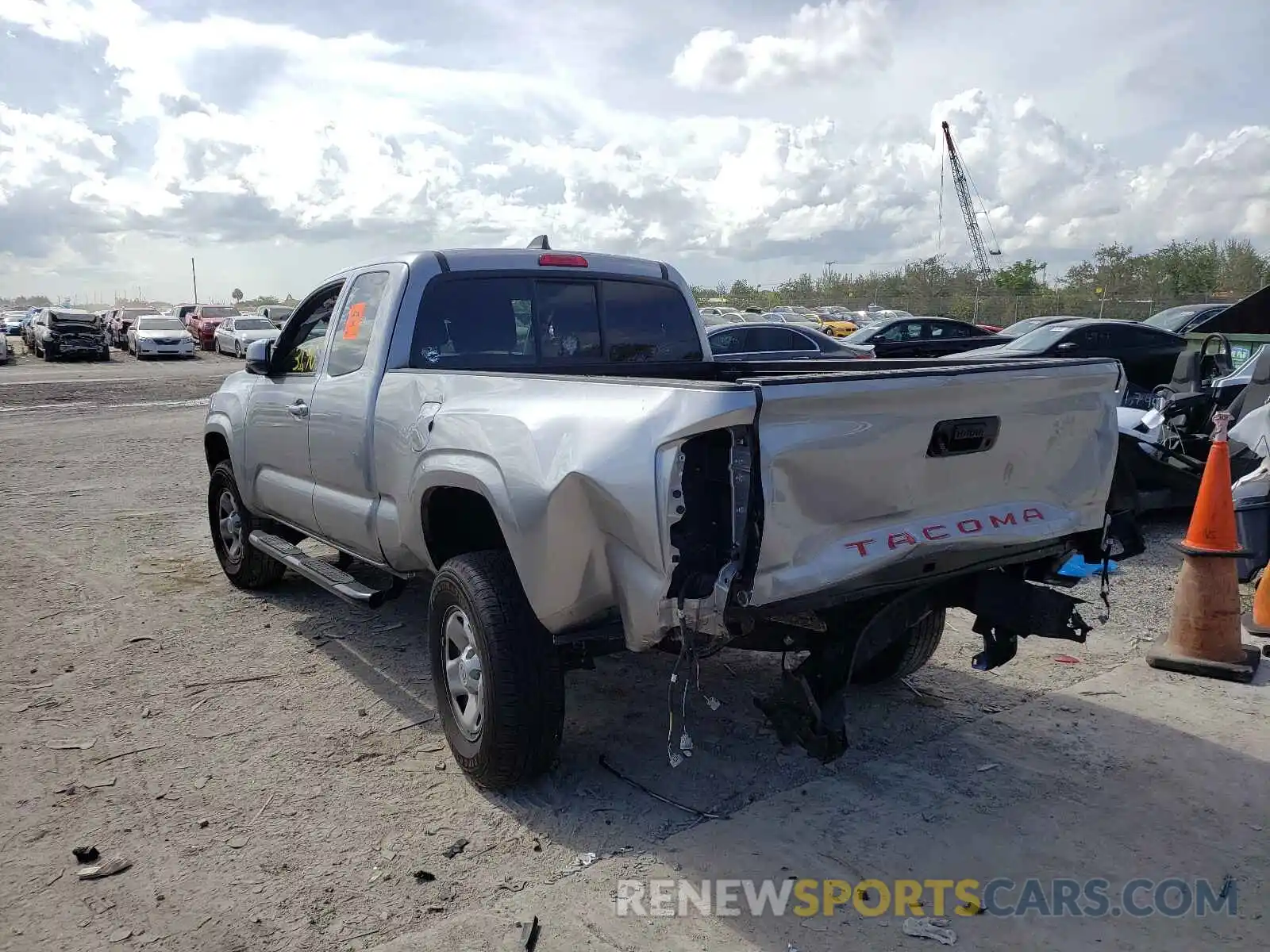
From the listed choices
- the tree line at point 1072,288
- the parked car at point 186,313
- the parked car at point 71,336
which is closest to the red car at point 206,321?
the parked car at point 186,313

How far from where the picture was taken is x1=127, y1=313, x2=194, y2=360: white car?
35.1 metres

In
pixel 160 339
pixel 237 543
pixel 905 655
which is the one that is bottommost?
pixel 905 655

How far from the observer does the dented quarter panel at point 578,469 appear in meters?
2.88

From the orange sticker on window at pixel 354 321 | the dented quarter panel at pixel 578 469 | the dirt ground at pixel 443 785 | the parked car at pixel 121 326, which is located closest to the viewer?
the dented quarter panel at pixel 578 469

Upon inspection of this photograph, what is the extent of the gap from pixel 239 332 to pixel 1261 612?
37409 mm

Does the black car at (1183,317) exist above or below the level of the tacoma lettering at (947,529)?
above

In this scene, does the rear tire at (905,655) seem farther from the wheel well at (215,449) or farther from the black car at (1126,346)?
the black car at (1126,346)

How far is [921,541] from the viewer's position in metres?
3.24

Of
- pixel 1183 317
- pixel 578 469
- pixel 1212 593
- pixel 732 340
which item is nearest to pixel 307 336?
pixel 578 469

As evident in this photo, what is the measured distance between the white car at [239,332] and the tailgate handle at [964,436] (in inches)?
1401

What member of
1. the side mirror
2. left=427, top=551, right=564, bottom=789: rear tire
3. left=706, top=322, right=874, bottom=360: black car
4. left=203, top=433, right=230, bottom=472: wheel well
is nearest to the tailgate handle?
left=427, top=551, right=564, bottom=789: rear tire

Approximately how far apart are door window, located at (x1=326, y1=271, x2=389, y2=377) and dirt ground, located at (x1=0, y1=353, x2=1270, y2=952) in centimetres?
157

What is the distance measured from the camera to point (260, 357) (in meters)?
5.66

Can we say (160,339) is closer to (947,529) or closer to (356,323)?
(356,323)
